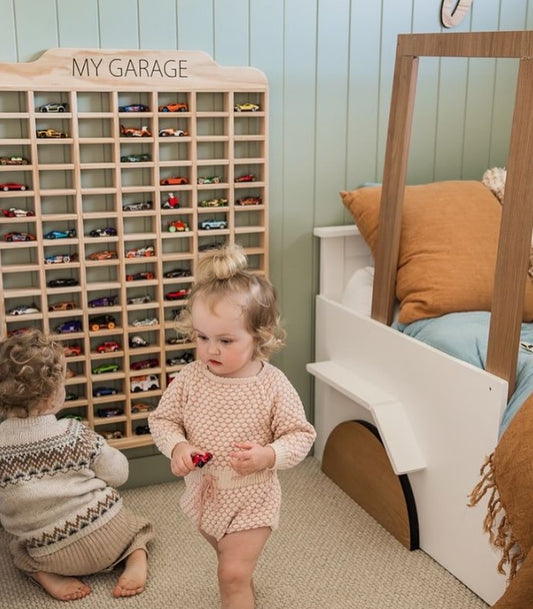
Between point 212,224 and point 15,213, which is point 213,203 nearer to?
point 212,224

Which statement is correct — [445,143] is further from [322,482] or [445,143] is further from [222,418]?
[222,418]

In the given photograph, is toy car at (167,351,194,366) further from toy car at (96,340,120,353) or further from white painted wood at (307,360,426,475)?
white painted wood at (307,360,426,475)

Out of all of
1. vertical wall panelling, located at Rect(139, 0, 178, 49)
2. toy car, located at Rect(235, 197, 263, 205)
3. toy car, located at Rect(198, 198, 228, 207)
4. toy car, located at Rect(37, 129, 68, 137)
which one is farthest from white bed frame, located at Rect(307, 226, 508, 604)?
toy car, located at Rect(37, 129, 68, 137)

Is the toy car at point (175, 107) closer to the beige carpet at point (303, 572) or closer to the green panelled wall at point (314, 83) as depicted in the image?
the green panelled wall at point (314, 83)

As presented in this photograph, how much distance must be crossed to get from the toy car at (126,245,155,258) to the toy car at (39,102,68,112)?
44cm

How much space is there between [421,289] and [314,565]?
0.79 m

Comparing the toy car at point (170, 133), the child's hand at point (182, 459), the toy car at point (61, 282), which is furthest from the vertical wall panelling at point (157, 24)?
the child's hand at point (182, 459)

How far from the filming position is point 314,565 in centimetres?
222

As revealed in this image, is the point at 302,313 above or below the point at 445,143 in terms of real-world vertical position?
below

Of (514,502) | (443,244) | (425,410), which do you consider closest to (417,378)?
(425,410)

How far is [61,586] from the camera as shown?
6.84 feet

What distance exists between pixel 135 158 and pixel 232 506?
3.56 ft

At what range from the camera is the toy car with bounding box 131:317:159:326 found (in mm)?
2504

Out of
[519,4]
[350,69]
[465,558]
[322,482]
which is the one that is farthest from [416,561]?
[519,4]
